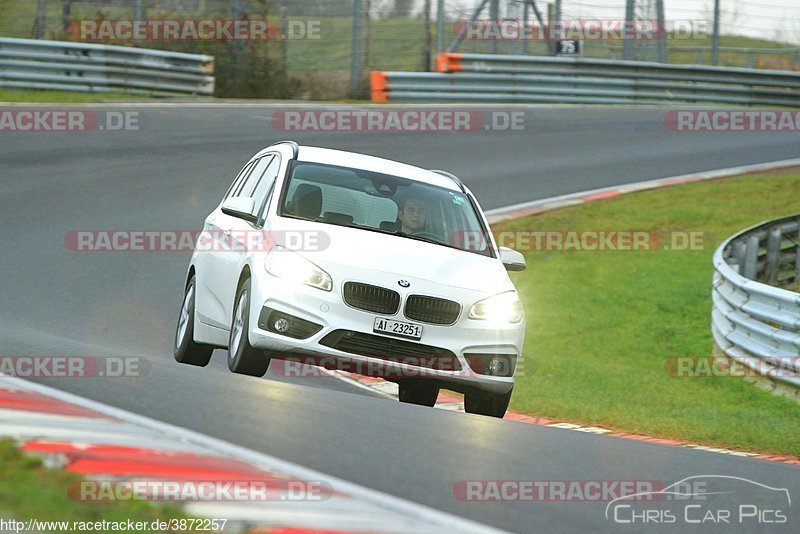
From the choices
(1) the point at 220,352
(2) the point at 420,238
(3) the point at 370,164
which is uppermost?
(3) the point at 370,164

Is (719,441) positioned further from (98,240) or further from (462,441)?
(98,240)

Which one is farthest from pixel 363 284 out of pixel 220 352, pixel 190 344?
pixel 220 352

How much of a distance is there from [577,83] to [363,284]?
2247cm

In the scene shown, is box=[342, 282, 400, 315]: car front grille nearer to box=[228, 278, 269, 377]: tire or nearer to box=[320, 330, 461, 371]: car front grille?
box=[320, 330, 461, 371]: car front grille

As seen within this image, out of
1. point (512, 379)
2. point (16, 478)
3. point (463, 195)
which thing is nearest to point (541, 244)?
point (463, 195)

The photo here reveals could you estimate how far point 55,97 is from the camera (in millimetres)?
23484

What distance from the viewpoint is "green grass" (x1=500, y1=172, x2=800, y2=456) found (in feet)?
33.2

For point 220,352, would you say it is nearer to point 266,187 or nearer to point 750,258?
point 266,187

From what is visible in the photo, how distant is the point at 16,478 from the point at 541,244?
1443cm

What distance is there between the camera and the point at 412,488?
509 cm

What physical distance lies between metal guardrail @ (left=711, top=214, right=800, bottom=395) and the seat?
15.7 ft

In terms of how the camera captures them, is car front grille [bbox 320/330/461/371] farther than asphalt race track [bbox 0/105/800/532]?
Yes

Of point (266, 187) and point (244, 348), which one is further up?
point (266, 187)

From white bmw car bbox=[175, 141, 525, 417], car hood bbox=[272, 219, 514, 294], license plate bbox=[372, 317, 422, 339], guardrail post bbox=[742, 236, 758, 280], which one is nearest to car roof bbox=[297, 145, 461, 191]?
white bmw car bbox=[175, 141, 525, 417]
